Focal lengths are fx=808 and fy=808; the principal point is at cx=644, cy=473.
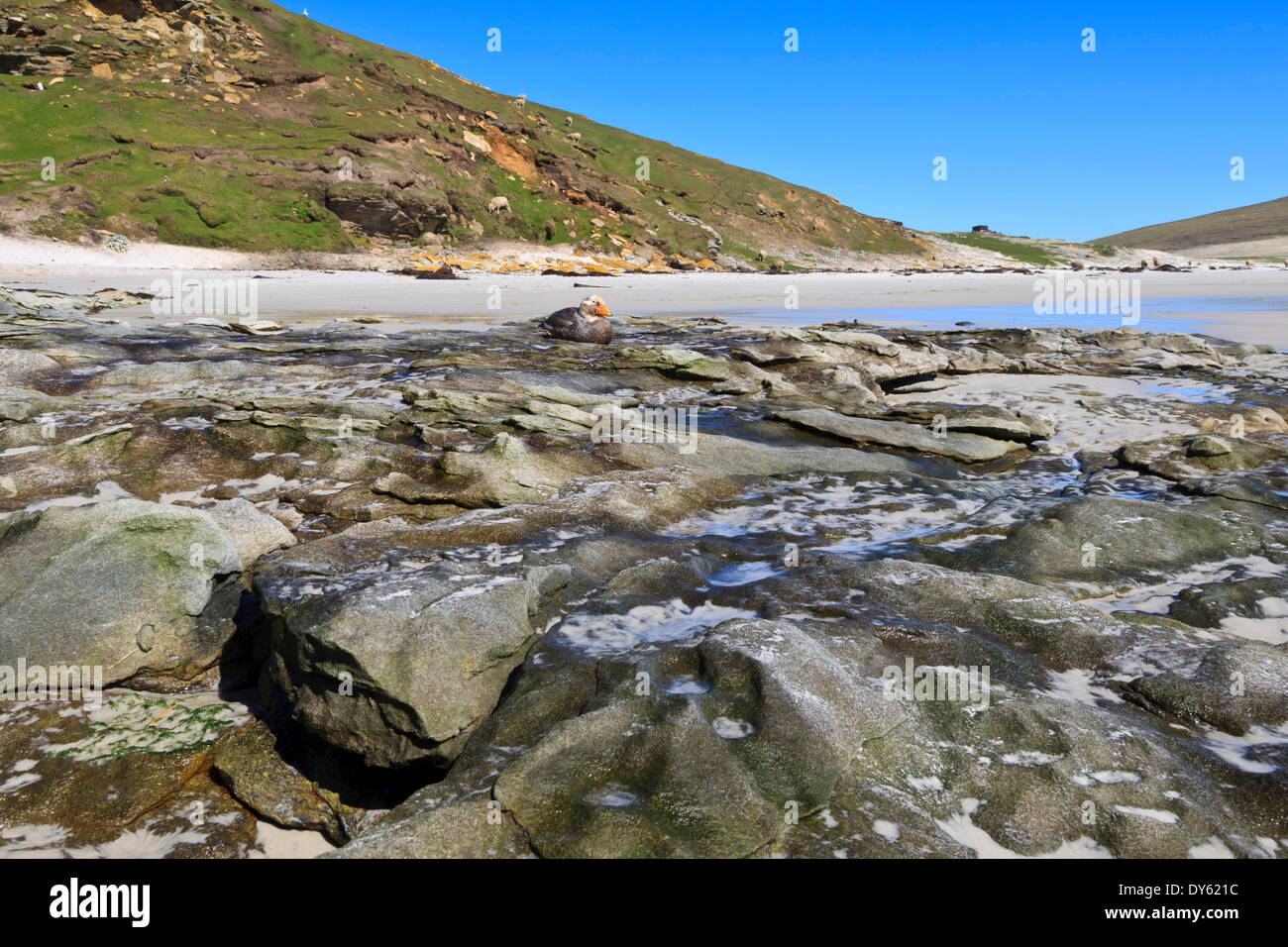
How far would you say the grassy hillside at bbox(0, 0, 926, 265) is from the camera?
51.6m

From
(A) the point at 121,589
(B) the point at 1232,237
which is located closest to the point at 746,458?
(A) the point at 121,589

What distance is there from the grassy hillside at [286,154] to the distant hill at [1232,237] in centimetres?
9297

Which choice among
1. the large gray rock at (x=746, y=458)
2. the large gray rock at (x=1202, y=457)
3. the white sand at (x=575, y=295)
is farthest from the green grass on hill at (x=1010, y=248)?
the large gray rock at (x=746, y=458)

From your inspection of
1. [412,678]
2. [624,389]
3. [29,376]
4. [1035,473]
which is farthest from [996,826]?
[29,376]

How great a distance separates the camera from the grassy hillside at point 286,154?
169 ft

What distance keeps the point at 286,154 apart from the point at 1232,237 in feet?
614

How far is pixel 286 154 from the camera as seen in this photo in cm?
6184

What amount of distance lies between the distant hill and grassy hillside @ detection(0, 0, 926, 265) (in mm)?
92971
